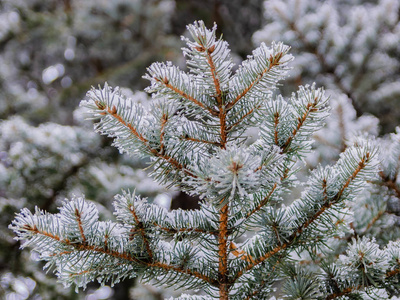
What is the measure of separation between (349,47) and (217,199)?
7.06 ft

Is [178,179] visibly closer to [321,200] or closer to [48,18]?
[321,200]

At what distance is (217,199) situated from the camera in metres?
0.62

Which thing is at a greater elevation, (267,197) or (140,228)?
(267,197)

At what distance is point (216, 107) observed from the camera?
73cm

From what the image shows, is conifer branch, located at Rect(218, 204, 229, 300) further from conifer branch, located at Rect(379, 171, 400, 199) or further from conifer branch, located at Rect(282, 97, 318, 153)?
conifer branch, located at Rect(379, 171, 400, 199)

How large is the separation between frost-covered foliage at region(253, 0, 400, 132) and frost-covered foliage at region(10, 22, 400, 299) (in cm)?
155

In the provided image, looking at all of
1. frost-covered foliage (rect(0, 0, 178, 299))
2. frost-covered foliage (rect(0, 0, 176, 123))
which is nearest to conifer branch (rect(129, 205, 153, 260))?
frost-covered foliage (rect(0, 0, 178, 299))

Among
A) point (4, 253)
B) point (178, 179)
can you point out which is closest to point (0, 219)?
point (4, 253)

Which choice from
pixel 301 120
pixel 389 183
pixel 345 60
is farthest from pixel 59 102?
pixel 301 120

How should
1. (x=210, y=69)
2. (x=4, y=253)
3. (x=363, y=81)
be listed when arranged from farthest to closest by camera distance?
(x=363, y=81) < (x=4, y=253) < (x=210, y=69)

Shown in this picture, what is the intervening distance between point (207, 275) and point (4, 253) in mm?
1847

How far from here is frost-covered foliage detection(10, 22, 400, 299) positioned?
661 mm

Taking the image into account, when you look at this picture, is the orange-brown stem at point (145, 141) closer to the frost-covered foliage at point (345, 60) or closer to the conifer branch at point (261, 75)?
the conifer branch at point (261, 75)

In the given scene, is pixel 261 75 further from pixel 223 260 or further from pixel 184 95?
pixel 223 260
